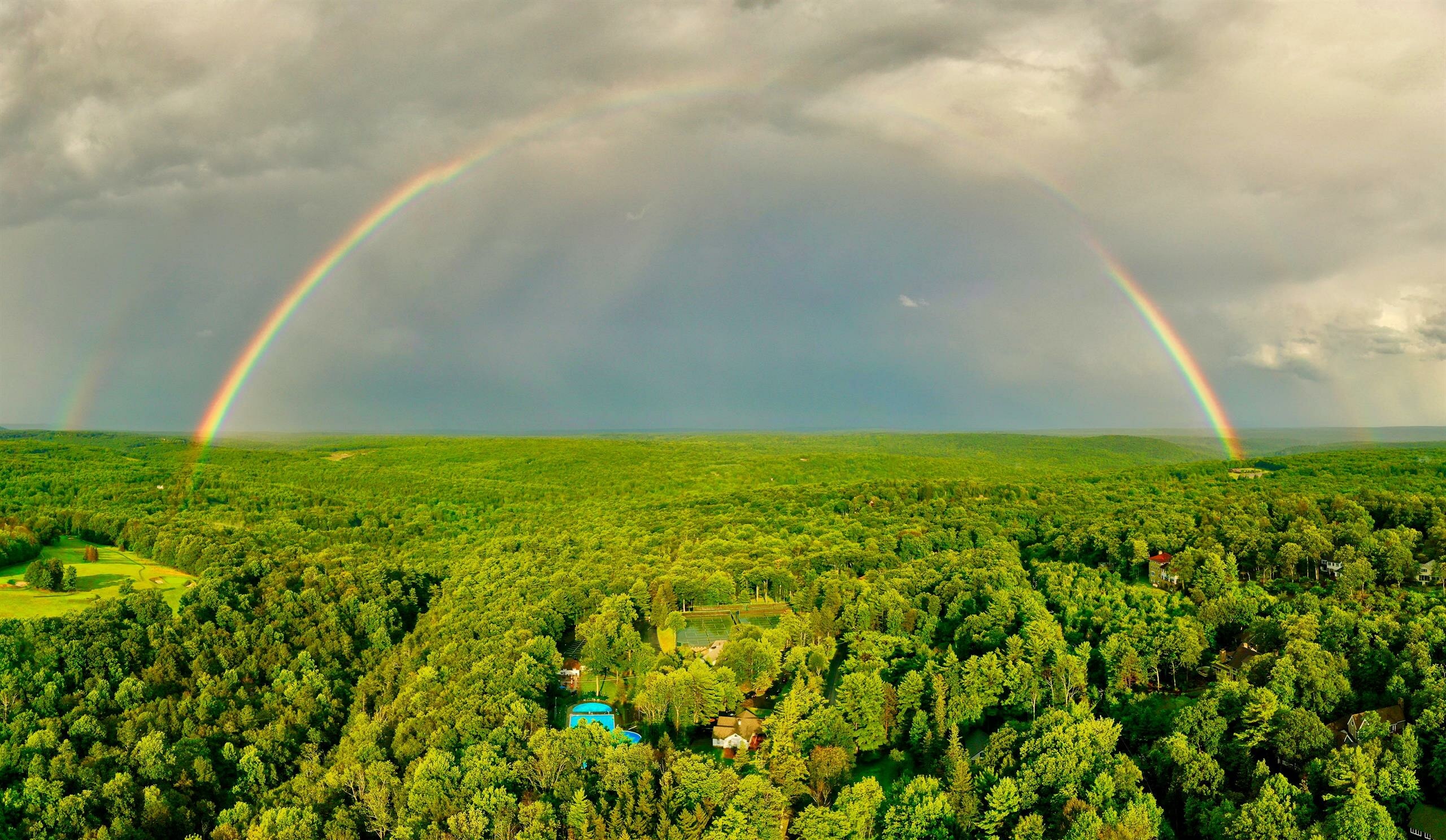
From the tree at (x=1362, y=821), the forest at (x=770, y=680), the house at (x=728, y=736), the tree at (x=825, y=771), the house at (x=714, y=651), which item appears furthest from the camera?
the house at (x=714, y=651)

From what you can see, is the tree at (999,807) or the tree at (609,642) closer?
the tree at (999,807)

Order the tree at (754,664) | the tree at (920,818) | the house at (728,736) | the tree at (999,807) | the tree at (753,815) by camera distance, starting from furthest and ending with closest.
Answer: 1. the tree at (754,664)
2. the house at (728,736)
3. the tree at (753,815)
4. the tree at (999,807)
5. the tree at (920,818)

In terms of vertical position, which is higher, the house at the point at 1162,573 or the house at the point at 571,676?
the house at the point at 1162,573

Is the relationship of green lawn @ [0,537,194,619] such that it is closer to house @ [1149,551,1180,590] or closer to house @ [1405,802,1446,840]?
house @ [1405,802,1446,840]

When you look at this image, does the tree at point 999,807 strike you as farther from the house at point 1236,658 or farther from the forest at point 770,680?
the house at point 1236,658

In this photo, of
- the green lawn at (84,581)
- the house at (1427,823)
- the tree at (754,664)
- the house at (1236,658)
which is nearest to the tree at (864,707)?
the tree at (754,664)

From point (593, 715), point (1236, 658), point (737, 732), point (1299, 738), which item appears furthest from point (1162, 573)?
point (593, 715)

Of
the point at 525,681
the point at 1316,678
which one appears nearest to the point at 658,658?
the point at 525,681

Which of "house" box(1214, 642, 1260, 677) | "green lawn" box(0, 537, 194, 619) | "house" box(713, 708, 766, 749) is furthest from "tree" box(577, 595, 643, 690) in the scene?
"house" box(1214, 642, 1260, 677)
